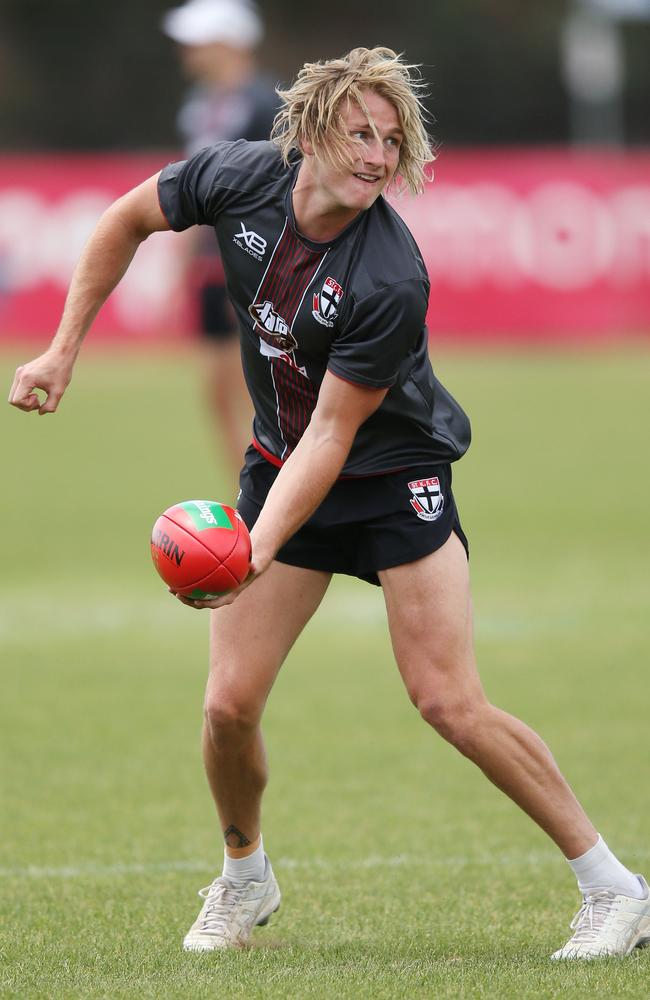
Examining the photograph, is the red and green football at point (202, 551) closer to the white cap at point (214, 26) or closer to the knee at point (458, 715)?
the knee at point (458, 715)

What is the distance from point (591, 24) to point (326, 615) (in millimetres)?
33683

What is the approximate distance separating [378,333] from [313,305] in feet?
0.64

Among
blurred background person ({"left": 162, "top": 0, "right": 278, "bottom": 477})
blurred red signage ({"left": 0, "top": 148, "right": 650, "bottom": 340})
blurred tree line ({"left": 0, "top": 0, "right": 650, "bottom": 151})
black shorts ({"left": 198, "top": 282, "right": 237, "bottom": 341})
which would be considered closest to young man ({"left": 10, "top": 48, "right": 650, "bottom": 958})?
blurred background person ({"left": 162, "top": 0, "right": 278, "bottom": 477})

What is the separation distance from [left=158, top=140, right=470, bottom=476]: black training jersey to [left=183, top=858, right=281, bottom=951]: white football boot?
1.25 metres

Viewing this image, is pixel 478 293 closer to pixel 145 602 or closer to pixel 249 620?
pixel 145 602

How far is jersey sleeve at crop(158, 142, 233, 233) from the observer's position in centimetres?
453

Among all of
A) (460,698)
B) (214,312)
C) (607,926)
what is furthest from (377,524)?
(214,312)

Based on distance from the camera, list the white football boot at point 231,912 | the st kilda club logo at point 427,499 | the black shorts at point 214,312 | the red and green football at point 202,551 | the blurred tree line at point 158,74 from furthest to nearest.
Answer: the blurred tree line at point 158,74, the black shorts at point 214,312, the white football boot at point 231,912, the st kilda club logo at point 427,499, the red and green football at point 202,551

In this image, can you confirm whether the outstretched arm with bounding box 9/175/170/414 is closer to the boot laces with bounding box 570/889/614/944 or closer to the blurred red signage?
the boot laces with bounding box 570/889/614/944

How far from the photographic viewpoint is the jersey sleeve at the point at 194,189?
4.53 m

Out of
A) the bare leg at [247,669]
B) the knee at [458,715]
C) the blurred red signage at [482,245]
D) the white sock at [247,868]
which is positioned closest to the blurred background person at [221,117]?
the bare leg at [247,669]

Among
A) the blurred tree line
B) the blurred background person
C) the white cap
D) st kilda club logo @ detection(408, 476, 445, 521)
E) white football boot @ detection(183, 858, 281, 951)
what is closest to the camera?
st kilda club logo @ detection(408, 476, 445, 521)

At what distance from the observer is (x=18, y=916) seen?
16.1 feet

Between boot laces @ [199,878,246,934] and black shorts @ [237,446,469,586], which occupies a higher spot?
black shorts @ [237,446,469,586]
